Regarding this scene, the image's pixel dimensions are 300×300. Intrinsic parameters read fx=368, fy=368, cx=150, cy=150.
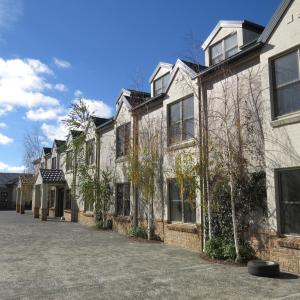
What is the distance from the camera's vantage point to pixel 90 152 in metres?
26.1

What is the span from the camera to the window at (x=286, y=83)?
34.1 ft

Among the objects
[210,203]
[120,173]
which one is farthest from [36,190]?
[210,203]

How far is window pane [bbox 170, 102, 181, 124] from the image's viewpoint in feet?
52.3

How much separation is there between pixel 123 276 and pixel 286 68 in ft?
24.4

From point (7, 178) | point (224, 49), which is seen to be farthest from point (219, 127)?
point (7, 178)

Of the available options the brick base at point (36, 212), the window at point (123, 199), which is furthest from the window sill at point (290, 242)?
the brick base at point (36, 212)

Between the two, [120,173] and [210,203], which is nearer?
[210,203]

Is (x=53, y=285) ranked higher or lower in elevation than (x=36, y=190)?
lower

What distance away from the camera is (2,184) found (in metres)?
55.8

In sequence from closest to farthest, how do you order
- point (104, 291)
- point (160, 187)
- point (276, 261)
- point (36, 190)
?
point (104, 291)
point (276, 261)
point (160, 187)
point (36, 190)

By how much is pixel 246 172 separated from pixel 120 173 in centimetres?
1028

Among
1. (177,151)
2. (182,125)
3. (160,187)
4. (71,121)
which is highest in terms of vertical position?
(71,121)

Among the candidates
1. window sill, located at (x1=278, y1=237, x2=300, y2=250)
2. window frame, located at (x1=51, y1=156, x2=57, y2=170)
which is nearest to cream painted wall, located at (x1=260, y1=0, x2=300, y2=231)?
window sill, located at (x1=278, y1=237, x2=300, y2=250)

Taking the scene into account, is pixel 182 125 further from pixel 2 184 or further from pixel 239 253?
pixel 2 184
